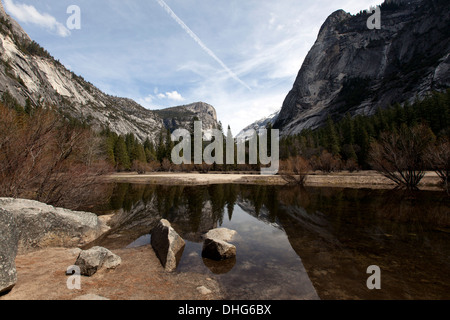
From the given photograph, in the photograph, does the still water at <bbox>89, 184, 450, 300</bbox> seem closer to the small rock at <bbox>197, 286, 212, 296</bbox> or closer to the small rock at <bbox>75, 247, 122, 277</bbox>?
the small rock at <bbox>197, 286, 212, 296</bbox>

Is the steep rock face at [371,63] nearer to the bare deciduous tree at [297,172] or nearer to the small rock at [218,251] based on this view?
the bare deciduous tree at [297,172]

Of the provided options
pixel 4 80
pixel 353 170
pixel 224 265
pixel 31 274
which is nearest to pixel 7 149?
pixel 31 274

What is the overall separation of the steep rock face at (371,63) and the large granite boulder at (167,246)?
112 m

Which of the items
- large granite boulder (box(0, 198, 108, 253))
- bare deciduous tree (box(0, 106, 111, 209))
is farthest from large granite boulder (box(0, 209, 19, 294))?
bare deciduous tree (box(0, 106, 111, 209))

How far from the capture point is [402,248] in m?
8.45

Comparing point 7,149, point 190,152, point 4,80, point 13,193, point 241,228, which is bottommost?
point 241,228

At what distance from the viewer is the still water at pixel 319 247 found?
5703 mm

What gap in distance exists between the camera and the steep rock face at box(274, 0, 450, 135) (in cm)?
9444

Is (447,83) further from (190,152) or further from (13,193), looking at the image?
(13,193)

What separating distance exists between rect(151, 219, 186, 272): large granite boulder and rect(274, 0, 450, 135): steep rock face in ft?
367

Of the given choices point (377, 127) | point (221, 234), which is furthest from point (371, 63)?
point (221, 234)

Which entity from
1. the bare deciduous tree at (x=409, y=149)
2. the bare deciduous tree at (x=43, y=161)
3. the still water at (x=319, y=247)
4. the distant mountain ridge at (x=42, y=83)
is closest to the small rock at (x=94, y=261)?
the still water at (x=319, y=247)

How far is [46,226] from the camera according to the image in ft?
25.7

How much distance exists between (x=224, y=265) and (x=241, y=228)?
5.33m
